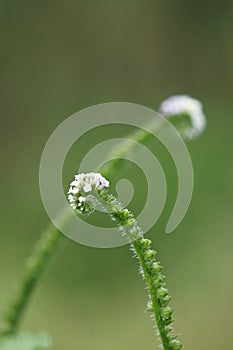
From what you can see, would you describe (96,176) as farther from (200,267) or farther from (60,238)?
(200,267)

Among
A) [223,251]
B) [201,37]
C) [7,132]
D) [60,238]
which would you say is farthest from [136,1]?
[60,238]

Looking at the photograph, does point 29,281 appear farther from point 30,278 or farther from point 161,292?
point 161,292

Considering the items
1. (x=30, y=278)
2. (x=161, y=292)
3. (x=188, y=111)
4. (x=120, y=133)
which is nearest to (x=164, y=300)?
(x=161, y=292)

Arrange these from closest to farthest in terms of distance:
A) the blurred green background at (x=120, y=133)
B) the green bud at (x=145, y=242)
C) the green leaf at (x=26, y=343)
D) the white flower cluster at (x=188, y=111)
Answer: the green bud at (x=145, y=242), the green leaf at (x=26, y=343), the white flower cluster at (x=188, y=111), the blurred green background at (x=120, y=133)

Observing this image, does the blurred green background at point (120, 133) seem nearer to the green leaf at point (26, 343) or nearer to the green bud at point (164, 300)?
the green leaf at point (26, 343)

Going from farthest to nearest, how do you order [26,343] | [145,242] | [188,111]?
[188,111] < [26,343] < [145,242]

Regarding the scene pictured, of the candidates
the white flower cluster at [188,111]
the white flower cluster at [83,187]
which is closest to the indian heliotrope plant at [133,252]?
the white flower cluster at [83,187]

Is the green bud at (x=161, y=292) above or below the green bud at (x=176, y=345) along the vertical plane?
above

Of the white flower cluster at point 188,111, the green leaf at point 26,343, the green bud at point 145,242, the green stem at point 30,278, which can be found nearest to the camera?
the green bud at point 145,242

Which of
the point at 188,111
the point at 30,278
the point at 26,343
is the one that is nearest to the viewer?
the point at 26,343
